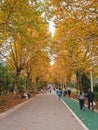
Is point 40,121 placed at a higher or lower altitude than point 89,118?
lower

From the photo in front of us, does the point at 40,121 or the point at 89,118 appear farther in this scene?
the point at 89,118

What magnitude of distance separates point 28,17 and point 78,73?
A: 25.7m

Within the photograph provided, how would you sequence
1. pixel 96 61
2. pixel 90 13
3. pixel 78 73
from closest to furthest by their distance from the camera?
pixel 90 13, pixel 96 61, pixel 78 73

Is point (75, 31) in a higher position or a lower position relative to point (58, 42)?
lower

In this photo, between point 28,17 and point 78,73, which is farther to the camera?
point 78,73

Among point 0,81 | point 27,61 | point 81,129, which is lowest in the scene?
point 81,129

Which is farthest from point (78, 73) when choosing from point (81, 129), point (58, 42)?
point (81, 129)

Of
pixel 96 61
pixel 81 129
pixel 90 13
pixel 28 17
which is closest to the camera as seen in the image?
pixel 81 129

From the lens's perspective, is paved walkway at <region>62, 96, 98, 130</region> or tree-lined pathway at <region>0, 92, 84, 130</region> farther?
paved walkway at <region>62, 96, 98, 130</region>

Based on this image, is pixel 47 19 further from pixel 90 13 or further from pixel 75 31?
pixel 90 13

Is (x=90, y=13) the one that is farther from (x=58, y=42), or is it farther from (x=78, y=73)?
(x=78, y=73)

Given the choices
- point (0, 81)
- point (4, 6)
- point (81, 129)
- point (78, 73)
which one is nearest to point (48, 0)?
point (4, 6)

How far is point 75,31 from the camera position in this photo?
75.3 feet

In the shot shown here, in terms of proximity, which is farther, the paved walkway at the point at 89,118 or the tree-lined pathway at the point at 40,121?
the paved walkway at the point at 89,118
